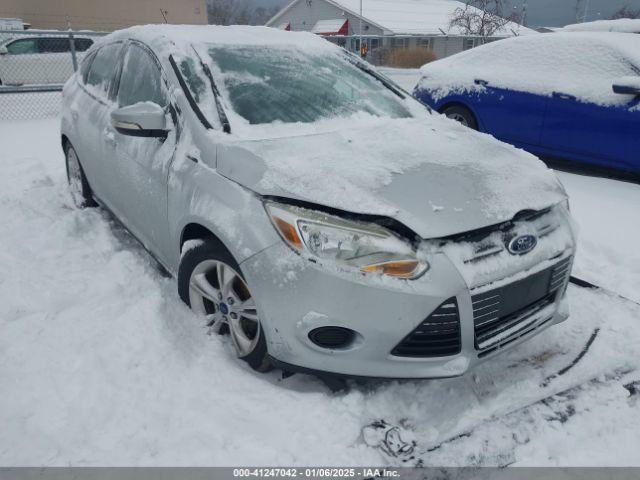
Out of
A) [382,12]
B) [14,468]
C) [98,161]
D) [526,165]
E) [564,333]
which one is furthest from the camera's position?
[382,12]

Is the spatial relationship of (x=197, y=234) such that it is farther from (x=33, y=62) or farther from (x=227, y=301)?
(x=33, y=62)

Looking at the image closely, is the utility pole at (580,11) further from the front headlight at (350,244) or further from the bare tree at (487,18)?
the front headlight at (350,244)

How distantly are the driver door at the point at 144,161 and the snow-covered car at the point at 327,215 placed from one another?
16mm

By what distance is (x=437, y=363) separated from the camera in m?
1.91

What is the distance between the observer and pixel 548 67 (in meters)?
5.40

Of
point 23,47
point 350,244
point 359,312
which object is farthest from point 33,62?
point 359,312

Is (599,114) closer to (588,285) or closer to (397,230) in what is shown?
(588,285)

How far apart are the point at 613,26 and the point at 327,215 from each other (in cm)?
564

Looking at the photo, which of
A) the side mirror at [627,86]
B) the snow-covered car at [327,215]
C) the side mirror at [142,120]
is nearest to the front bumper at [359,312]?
the snow-covered car at [327,215]

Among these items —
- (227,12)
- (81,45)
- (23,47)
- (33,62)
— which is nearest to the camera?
(33,62)

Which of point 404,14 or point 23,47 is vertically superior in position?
point 23,47

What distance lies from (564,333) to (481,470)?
3.69ft

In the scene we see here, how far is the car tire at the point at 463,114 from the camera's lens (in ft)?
19.4

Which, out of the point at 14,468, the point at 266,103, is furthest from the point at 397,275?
the point at 14,468
